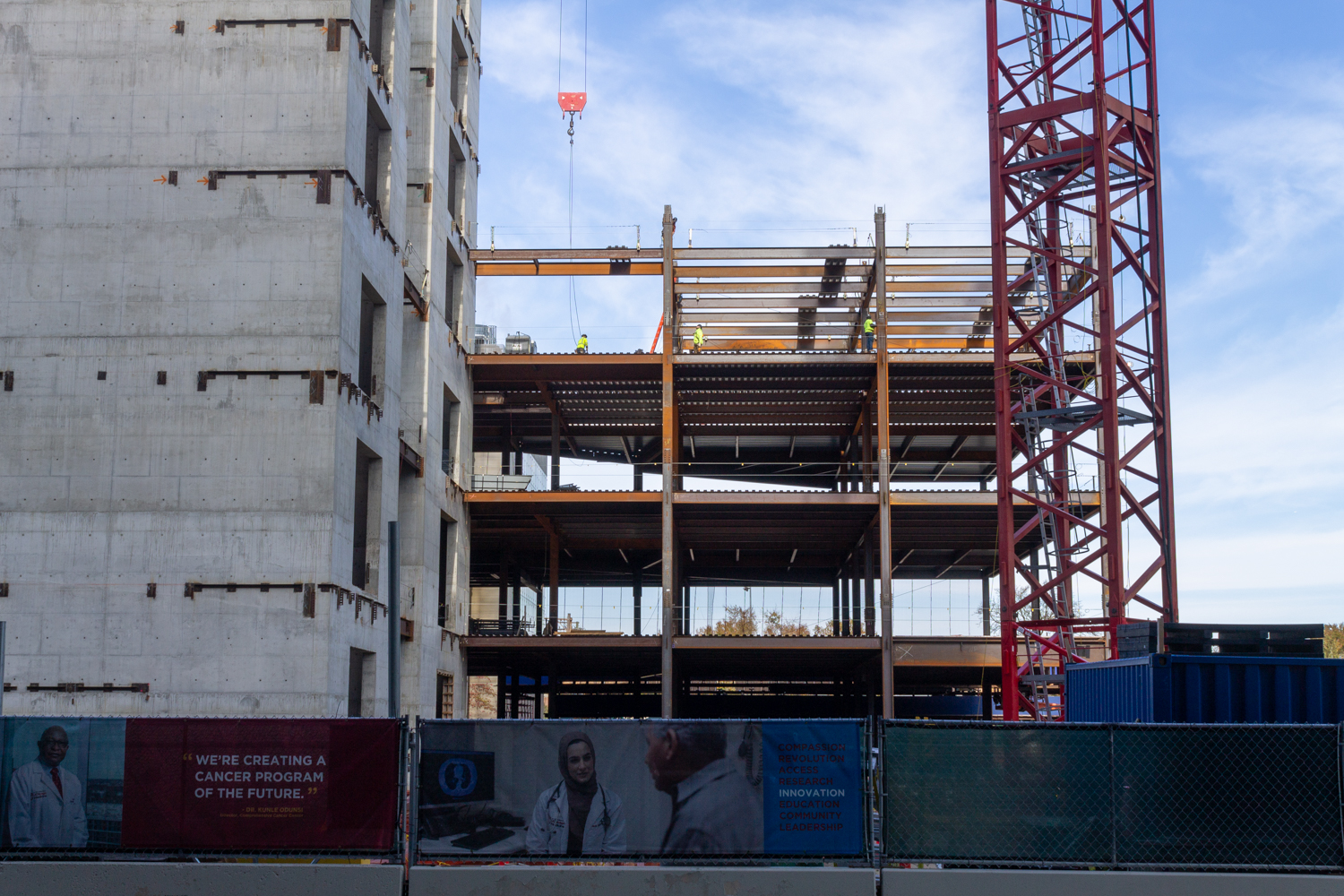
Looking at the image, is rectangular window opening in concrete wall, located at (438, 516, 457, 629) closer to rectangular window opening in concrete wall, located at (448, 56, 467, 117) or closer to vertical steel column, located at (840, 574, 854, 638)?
rectangular window opening in concrete wall, located at (448, 56, 467, 117)

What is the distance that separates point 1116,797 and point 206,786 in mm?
8207

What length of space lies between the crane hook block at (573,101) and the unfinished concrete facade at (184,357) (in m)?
27.9

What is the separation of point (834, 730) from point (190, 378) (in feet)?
63.3

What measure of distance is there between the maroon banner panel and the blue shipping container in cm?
1143

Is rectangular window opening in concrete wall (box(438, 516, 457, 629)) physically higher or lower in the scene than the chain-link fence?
higher

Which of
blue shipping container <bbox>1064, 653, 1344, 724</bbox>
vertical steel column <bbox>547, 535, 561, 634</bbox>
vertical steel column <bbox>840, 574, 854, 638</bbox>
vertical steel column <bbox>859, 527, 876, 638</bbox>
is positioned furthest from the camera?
vertical steel column <bbox>840, 574, 854, 638</bbox>

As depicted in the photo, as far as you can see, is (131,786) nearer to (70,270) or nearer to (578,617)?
(70,270)

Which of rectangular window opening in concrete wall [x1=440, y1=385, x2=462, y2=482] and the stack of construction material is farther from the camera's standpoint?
rectangular window opening in concrete wall [x1=440, y1=385, x2=462, y2=482]

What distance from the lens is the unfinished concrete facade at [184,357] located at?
25.2 m

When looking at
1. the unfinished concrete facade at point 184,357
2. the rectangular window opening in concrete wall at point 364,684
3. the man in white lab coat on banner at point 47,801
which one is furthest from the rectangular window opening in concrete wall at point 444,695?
the man in white lab coat on banner at point 47,801

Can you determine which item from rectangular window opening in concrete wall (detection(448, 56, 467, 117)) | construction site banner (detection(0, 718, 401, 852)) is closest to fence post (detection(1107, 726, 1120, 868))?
construction site banner (detection(0, 718, 401, 852))

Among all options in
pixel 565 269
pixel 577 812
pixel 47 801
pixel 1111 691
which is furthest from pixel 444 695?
pixel 577 812

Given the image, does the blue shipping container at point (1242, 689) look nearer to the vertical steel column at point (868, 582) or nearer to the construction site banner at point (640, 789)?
the construction site banner at point (640, 789)

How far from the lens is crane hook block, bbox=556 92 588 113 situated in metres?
55.6
